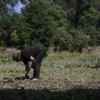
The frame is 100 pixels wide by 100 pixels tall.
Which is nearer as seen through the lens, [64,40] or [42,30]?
[64,40]

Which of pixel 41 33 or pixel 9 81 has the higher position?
pixel 41 33

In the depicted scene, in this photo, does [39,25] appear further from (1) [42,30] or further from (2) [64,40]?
(2) [64,40]

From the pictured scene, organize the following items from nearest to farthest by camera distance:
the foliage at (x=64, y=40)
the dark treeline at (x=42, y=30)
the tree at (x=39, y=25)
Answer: the foliage at (x=64, y=40)
the dark treeline at (x=42, y=30)
the tree at (x=39, y=25)

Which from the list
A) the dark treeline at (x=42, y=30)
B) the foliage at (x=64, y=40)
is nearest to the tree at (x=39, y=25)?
the dark treeline at (x=42, y=30)

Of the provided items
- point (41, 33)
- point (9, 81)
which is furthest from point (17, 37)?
point (9, 81)

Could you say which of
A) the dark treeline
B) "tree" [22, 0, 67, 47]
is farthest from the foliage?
"tree" [22, 0, 67, 47]

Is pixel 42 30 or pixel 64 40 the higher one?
pixel 42 30

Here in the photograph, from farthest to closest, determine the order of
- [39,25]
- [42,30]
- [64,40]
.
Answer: [39,25], [42,30], [64,40]

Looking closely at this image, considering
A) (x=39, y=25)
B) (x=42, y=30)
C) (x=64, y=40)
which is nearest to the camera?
(x=64, y=40)

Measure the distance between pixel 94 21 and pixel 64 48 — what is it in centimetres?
1808

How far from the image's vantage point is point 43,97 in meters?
4.24

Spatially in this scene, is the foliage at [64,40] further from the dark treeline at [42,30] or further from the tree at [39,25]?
the tree at [39,25]

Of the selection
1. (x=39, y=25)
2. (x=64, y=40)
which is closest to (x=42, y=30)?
(x=39, y=25)

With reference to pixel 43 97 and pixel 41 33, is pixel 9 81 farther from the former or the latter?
pixel 41 33
